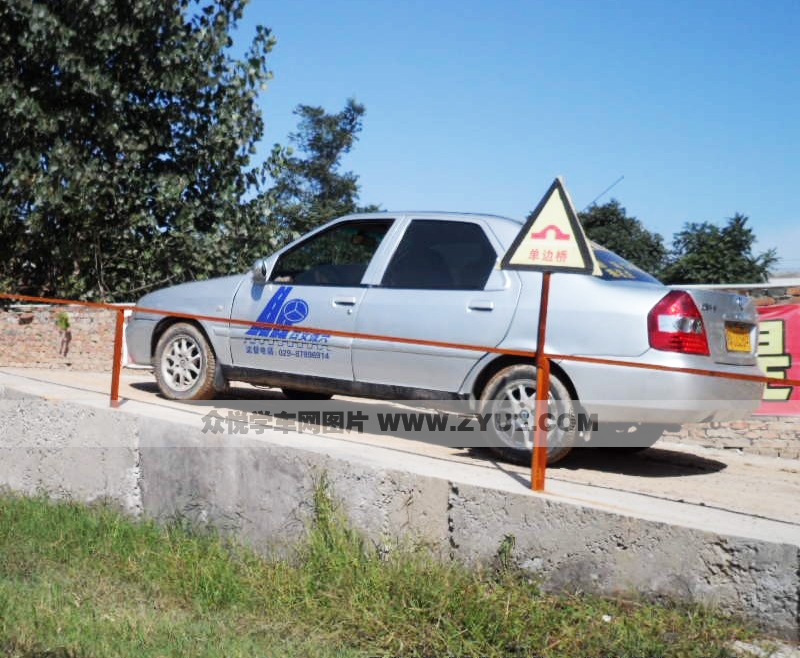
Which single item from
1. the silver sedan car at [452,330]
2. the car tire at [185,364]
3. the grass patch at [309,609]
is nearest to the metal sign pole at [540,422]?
the grass patch at [309,609]

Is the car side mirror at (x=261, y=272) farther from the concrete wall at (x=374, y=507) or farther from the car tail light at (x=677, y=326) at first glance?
the car tail light at (x=677, y=326)

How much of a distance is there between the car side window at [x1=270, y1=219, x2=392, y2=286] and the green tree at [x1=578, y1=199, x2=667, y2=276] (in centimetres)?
4088

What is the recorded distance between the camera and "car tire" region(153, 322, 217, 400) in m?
7.02

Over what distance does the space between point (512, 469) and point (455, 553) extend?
82 centimetres

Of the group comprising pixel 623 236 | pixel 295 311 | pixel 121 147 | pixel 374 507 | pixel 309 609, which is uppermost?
pixel 623 236

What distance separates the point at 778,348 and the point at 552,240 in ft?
20.3

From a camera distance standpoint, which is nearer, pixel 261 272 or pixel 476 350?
pixel 476 350

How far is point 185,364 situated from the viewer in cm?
716

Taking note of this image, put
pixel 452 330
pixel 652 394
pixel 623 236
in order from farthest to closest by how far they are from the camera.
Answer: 1. pixel 623 236
2. pixel 452 330
3. pixel 652 394

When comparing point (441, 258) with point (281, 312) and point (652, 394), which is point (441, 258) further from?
point (652, 394)

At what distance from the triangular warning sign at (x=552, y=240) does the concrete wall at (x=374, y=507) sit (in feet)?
3.89

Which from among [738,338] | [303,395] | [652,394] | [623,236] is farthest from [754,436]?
[623,236]

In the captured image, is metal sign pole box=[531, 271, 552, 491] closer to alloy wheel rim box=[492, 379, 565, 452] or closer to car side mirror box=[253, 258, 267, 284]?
alloy wheel rim box=[492, 379, 565, 452]

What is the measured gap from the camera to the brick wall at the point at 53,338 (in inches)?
550
